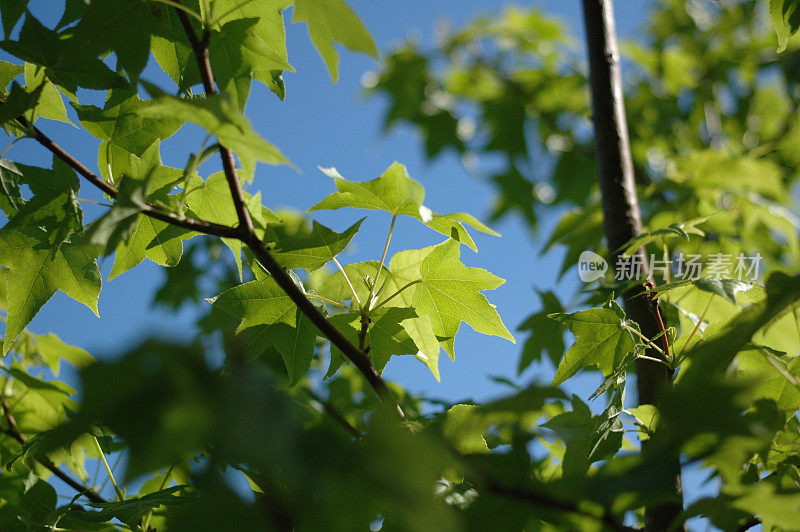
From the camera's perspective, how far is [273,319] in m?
0.81

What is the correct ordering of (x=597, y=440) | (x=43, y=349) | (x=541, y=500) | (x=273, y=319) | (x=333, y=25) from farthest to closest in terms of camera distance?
(x=43, y=349) → (x=273, y=319) → (x=597, y=440) → (x=333, y=25) → (x=541, y=500)

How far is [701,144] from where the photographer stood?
2770mm

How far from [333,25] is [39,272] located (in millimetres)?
568

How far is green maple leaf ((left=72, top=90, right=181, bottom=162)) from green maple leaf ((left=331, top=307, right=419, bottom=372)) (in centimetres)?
35

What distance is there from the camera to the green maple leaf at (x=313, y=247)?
2.37 ft

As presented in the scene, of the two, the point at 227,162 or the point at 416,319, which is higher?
A: the point at 227,162

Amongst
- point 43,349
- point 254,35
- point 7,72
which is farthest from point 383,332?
point 43,349

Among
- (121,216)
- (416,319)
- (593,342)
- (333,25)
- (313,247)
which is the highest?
(333,25)

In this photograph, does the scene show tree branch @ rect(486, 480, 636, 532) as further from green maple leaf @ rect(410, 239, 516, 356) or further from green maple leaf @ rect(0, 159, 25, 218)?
green maple leaf @ rect(0, 159, 25, 218)

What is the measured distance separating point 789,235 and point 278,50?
1.82 metres

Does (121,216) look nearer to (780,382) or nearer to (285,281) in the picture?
(285,281)

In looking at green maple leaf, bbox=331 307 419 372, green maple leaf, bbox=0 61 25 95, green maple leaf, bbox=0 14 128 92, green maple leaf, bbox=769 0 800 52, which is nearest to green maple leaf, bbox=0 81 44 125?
green maple leaf, bbox=0 14 128 92

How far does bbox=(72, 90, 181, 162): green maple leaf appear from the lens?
0.78m

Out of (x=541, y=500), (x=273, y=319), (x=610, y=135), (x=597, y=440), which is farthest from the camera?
(x=610, y=135)
